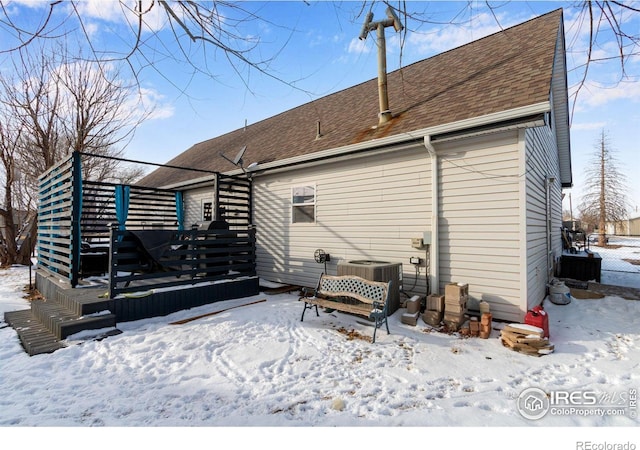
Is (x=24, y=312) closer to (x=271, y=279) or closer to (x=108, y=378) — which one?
(x=108, y=378)

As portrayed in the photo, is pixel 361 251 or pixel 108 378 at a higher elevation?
pixel 361 251

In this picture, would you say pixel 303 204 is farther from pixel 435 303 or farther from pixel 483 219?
pixel 483 219

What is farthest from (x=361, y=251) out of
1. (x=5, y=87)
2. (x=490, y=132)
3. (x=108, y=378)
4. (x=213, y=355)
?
(x=5, y=87)

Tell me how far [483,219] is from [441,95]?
3014 mm

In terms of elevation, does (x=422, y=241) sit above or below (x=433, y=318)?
above

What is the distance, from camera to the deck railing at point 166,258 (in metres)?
5.29

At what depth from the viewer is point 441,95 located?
658cm

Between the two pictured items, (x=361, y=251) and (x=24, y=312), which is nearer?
(x=24, y=312)

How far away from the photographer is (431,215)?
5777 millimetres

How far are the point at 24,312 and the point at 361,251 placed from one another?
6556 millimetres

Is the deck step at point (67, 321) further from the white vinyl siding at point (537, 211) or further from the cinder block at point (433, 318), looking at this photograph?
the white vinyl siding at point (537, 211)

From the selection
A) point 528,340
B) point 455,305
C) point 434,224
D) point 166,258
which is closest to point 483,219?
point 434,224

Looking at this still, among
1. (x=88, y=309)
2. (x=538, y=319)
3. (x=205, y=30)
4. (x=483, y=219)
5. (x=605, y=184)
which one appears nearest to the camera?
(x=205, y=30)

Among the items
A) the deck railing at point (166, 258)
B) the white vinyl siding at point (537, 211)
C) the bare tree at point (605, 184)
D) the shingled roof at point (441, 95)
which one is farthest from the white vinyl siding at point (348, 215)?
the bare tree at point (605, 184)
